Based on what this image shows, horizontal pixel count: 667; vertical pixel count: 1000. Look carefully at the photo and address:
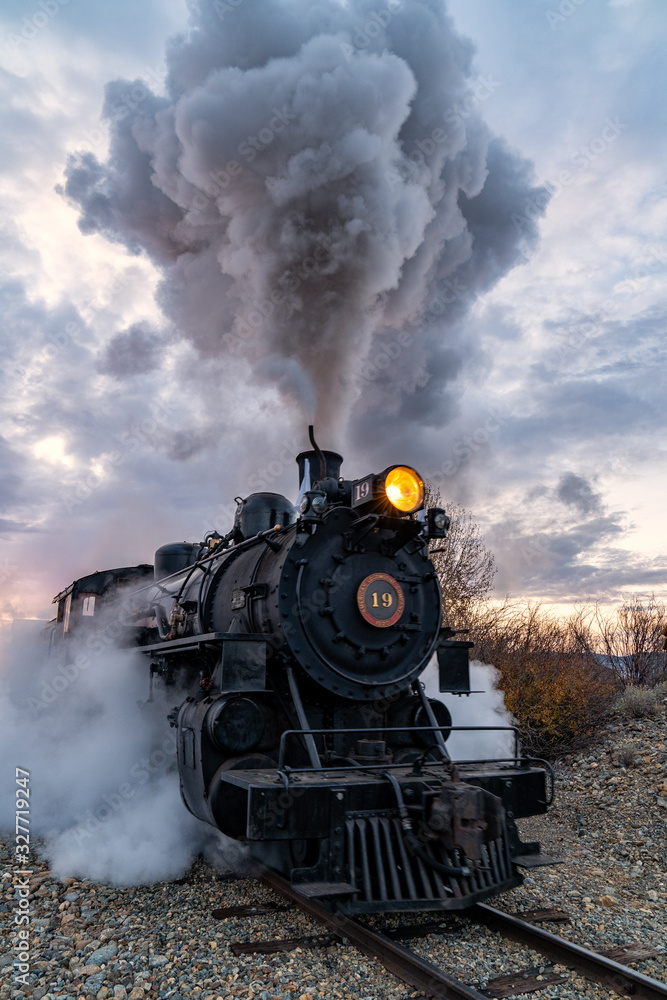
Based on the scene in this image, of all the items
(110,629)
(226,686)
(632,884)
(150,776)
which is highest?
(110,629)

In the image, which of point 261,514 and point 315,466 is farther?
point 261,514

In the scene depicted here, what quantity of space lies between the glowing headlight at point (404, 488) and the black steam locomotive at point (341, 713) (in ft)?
0.03

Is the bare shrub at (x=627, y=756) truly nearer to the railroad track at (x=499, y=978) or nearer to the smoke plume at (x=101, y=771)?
the railroad track at (x=499, y=978)

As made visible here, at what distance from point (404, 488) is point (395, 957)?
2.86 metres

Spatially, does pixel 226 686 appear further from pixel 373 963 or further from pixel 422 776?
pixel 373 963

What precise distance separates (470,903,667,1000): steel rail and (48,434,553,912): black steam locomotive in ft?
0.73

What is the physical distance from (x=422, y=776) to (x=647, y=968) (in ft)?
4.84

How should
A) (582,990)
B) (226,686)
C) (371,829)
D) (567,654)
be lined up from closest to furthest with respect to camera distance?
(582,990), (371,829), (226,686), (567,654)

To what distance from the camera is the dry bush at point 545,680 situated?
10.4m

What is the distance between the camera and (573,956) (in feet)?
11.5

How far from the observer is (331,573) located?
5.00 meters

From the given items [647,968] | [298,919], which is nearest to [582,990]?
[647,968]

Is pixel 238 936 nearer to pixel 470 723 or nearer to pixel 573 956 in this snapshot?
pixel 573 956

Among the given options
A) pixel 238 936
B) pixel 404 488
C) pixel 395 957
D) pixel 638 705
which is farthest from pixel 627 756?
pixel 238 936
